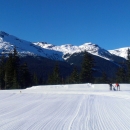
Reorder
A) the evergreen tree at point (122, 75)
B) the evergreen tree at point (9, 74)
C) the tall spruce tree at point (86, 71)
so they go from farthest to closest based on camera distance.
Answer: the evergreen tree at point (122, 75), the tall spruce tree at point (86, 71), the evergreen tree at point (9, 74)

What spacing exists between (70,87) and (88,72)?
742 inches

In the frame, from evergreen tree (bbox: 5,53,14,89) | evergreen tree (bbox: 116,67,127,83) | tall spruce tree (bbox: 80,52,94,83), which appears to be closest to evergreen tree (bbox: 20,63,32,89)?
evergreen tree (bbox: 5,53,14,89)

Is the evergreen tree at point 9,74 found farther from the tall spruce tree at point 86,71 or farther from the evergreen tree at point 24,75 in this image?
the tall spruce tree at point 86,71

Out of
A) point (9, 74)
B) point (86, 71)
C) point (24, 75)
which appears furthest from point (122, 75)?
point (9, 74)

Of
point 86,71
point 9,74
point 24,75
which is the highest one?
point 86,71

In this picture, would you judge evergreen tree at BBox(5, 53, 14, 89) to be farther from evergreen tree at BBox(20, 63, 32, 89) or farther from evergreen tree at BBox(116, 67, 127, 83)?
evergreen tree at BBox(116, 67, 127, 83)

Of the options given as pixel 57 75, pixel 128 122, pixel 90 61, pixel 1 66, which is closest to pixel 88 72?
pixel 90 61

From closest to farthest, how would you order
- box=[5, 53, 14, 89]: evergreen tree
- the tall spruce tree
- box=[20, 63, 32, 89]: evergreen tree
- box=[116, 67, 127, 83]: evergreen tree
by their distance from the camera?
box=[5, 53, 14, 89]: evergreen tree
the tall spruce tree
box=[20, 63, 32, 89]: evergreen tree
box=[116, 67, 127, 83]: evergreen tree

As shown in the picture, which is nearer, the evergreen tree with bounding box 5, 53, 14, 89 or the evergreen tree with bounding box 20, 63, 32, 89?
the evergreen tree with bounding box 5, 53, 14, 89

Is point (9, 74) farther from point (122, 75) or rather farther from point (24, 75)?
point (122, 75)

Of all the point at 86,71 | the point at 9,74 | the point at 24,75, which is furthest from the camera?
the point at 24,75

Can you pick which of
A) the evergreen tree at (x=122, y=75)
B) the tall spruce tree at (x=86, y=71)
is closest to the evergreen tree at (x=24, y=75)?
the tall spruce tree at (x=86, y=71)

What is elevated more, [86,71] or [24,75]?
[86,71]

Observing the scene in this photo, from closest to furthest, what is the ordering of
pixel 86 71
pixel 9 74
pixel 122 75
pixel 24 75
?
pixel 9 74, pixel 86 71, pixel 24 75, pixel 122 75
